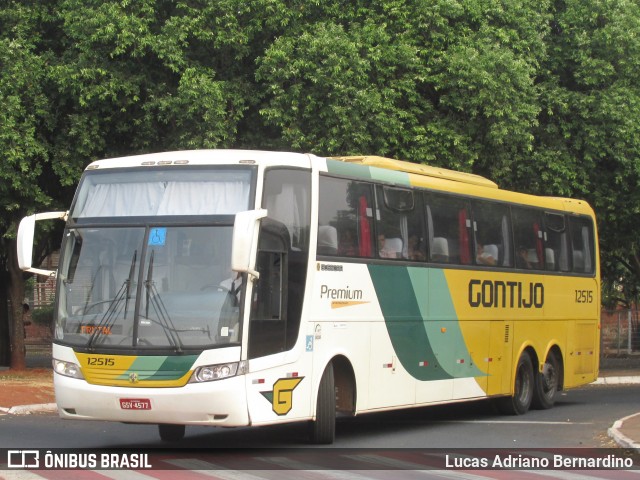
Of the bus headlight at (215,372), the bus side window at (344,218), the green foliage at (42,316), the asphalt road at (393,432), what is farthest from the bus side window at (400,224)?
the green foliage at (42,316)

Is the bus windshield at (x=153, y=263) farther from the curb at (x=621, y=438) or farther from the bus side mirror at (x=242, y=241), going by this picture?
the curb at (x=621, y=438)

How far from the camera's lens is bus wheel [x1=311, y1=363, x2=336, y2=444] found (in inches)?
550

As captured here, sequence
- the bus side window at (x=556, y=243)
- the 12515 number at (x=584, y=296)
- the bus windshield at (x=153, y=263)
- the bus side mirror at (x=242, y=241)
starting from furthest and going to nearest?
the 12515 number at (x=584, y=296) < the bus side window at (x=556, y=243) < the bus windshield at (x=153, y=263) < the bus side mirror at (x=242, y=241)

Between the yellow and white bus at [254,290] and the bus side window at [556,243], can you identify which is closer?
the yellow and white bus at [254,290]

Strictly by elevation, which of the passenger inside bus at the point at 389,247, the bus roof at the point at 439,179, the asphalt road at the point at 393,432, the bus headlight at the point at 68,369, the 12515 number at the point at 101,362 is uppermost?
the bus roof at the point at 439,179

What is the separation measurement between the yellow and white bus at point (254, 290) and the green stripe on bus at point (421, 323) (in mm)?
31

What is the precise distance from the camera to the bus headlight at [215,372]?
1233 centimetres

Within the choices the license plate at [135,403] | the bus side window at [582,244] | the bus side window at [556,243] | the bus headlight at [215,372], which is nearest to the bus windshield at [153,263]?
the bus headlight at [215,372]

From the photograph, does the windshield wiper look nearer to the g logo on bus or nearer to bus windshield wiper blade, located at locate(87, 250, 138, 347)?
bus windshield wiper blade, located at locate(87, 250, 138, 347)

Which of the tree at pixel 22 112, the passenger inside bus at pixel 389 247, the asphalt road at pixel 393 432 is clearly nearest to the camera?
the asphalt road at pixel 393 432

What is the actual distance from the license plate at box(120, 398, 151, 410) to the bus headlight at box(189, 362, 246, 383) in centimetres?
54

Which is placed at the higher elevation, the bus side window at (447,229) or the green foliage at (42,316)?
the bus side window at (447,229)

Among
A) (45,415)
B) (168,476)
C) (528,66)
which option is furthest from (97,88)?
(168,476)

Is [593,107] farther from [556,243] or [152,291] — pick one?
[152,291]
